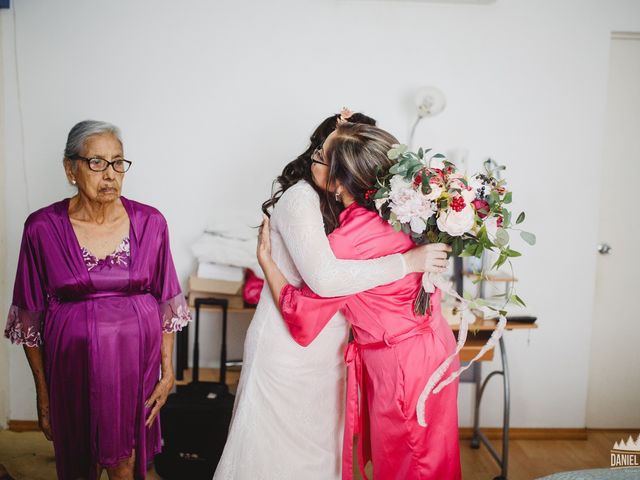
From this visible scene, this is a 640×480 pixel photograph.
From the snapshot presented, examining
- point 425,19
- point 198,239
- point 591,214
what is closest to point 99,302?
point 198,239

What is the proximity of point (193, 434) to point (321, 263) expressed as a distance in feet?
4.21

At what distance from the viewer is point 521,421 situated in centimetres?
303

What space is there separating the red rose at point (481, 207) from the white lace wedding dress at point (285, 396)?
0.87ft

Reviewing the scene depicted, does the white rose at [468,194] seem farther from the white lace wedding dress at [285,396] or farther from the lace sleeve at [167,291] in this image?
the lace sleeve at [167,291]

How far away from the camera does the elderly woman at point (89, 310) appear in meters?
1.67

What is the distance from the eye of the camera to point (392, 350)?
1.59 m

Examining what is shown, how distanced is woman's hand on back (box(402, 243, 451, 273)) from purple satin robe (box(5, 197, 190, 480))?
2.91 feet

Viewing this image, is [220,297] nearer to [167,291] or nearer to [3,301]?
[167,291]

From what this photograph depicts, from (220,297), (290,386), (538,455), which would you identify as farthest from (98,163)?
(538,455)

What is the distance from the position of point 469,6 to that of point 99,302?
231 centimetres

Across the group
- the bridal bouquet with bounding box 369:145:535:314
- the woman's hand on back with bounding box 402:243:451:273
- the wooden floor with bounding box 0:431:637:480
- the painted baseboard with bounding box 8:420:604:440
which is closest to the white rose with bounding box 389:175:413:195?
the bridal bouquet with bounding box 369:145:535:314

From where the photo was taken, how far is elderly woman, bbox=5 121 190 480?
1.67m

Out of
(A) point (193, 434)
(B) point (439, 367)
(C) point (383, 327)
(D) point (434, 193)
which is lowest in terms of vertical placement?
(A) point (193, 434)

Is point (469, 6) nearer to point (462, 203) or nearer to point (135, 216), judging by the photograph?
point (462, 203)
